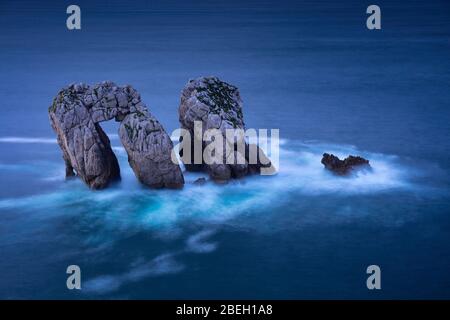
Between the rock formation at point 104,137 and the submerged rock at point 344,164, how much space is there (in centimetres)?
959

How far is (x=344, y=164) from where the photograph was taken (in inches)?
1869

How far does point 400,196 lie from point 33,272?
2079 centimetres

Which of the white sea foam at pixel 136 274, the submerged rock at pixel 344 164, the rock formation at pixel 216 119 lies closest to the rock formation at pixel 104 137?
the rock formation at pixel 216 119

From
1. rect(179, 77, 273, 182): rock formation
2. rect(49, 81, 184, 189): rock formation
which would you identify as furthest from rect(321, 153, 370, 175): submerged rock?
rect(49, 81, 184, 189): rock formation

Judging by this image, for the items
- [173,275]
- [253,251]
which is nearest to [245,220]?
[253,251]

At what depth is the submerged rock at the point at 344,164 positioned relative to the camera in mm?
47312

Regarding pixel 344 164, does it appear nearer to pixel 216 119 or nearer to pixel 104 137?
pixel 216 119

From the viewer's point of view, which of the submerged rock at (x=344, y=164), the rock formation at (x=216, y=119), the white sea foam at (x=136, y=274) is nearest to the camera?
the white sea foam at (x=136, y=274)

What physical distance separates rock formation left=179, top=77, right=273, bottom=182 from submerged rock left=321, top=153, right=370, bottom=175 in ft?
13.8

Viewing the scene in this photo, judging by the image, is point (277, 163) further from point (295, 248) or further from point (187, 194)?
point (295, 248)

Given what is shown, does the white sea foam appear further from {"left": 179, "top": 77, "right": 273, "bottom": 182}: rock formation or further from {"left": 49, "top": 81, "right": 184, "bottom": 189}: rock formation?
{"left": 179, "top": 77, "right": 273, "bottom": 182}: rock formation

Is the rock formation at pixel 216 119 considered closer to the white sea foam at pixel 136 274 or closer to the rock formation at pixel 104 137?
the rock formation at pixel 104 137

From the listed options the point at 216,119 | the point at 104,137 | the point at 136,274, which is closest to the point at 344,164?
the point at 216,119

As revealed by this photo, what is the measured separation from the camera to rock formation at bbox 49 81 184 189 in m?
43.1
